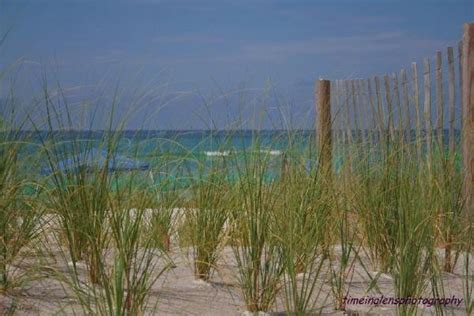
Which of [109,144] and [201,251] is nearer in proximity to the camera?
[109,144]

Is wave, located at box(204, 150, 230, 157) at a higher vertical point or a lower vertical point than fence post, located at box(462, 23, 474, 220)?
lower

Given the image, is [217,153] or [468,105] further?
[468,105]

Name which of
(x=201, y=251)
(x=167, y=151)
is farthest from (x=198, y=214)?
(x=167, y=151)

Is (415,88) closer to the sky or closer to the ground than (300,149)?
closer to the sky

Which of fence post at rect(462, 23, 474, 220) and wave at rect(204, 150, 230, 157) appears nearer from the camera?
wave at rect(204, 150, 230, 157)

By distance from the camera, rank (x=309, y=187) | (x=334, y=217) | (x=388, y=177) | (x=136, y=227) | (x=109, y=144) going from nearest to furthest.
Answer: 1. (x=136, y=227)
2. (x=109, y=144)
3. (x=309, y=187)
4. (x=388, y=177)
5. (x=334, y=217)

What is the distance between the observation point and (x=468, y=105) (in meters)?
5.55

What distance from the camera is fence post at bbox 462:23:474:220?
5449 millimetres

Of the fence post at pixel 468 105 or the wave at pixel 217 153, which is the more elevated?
the fence post at pixel 468 105

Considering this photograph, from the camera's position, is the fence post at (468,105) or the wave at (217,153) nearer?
the wave at (217,153)

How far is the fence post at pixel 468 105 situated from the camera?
545 centimetres

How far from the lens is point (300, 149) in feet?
13.4

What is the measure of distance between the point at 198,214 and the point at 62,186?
0.76 m

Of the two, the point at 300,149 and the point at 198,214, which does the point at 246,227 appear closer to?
the point at 198,214
